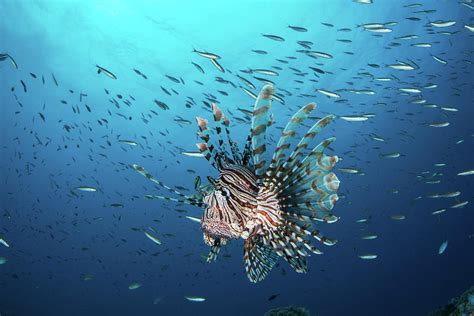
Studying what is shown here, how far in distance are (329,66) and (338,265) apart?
40567 mm

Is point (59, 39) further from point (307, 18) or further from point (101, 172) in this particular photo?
point (101, 172)

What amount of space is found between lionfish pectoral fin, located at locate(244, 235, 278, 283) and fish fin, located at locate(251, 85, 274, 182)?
0.67 meters

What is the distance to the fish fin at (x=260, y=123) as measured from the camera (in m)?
2.29

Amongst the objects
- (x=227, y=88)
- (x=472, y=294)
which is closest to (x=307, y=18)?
(x=227, y=88)

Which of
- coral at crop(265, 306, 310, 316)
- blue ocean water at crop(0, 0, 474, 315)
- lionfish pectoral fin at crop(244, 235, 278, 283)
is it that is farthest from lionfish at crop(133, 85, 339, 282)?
coral at crop(265, 306, 310, 316)

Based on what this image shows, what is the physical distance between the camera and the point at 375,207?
142 feet

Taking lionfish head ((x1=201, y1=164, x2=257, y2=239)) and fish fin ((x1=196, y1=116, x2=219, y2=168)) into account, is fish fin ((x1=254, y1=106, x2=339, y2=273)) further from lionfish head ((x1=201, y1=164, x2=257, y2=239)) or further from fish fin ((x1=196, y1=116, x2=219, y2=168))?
fish fin ((x1=196, y1=116, x2=219, y2=168))

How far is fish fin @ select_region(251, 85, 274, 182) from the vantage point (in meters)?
2.29

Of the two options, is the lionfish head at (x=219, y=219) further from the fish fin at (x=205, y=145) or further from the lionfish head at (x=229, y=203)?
the fish fin at (x=205, y=145)

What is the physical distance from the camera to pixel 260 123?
93.1 inches

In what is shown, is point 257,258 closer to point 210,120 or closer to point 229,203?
point 229,203

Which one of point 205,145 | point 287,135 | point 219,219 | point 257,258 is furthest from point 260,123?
point 257,258

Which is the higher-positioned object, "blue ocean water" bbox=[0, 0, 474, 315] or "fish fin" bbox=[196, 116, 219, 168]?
"fish fin" bbox=[196, 116, 219, 168]

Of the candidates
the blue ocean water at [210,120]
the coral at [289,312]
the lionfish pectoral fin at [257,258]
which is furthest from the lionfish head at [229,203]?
the coral at [289,312]
